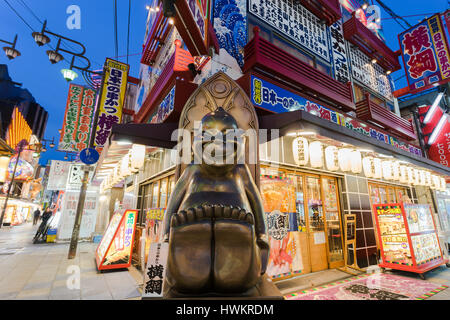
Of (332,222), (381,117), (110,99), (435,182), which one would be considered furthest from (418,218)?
(110,99)

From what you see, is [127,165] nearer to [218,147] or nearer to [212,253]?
[218,147]

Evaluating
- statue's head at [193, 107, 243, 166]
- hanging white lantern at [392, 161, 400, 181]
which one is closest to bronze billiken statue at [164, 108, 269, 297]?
statue's head at [193, 107, 243, 166]

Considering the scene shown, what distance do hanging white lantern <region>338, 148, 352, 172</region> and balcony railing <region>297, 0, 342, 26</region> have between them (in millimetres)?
6512

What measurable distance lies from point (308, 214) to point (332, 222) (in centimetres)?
125

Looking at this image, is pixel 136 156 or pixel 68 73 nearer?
pixel 136 156

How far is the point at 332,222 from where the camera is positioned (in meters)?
7.16

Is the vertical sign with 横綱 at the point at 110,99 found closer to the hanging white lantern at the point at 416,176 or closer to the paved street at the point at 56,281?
the paved street at the point at 56,281

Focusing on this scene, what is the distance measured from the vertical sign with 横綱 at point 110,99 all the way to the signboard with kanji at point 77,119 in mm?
2011

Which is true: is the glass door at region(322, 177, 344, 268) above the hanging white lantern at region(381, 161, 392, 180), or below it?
below

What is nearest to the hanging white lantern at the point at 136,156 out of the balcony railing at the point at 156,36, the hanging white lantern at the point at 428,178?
the balcony railing at the point at 156,36

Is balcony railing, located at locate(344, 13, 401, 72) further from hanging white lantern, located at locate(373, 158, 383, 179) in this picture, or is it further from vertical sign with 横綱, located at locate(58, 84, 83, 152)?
vertical sign with 横綱, located at locate(58, 84, 83, 152)

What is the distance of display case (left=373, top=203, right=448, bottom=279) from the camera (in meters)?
6.39

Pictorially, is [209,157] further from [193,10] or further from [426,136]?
[426,136]

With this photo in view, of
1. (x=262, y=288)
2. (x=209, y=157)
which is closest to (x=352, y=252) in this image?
(x=262, y=288)
